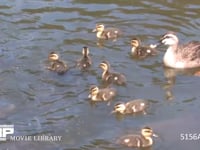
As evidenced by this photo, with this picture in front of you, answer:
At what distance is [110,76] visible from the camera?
34.8 feet

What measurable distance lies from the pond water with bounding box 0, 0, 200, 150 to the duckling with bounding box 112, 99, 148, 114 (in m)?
0.12

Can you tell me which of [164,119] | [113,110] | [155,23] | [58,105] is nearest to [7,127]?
[58,105]

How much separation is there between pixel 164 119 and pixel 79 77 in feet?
5.72

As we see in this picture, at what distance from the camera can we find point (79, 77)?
1097cm

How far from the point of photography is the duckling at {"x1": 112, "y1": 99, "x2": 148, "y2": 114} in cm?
988

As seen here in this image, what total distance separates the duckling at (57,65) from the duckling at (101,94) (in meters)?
0.85

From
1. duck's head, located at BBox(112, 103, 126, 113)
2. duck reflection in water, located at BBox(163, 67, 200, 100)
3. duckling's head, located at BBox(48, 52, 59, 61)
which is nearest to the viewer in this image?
duck's head, located at BBox(112, 103, 126, 113)

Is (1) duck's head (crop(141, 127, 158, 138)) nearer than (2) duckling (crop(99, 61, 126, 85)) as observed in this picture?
Yes

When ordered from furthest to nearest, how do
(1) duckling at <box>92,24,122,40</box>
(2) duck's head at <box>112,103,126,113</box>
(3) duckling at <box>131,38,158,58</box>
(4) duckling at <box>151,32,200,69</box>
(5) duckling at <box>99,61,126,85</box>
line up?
(1) duckling at <box>92,24,122,40</box> → (4) duckling at <box>151,32,200,69</box> → (3) duckling at <box>131,38,158,58</box> → (5) duckling at <box>99,61,126,85</box> → (2) duck's head at <box>112,103,126,113</box>

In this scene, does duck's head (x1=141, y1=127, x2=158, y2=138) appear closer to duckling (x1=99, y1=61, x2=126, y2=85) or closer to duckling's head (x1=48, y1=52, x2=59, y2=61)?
duckling (x1=99, y1=61, x2=126, y2=85)

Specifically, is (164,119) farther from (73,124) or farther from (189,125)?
(73,124)

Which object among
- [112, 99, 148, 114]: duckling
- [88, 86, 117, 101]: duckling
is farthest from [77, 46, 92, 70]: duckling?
[112, 99, 148, 114]: duckling

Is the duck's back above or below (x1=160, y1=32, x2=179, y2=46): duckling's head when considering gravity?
below

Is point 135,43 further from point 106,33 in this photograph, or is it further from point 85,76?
point 85,76
